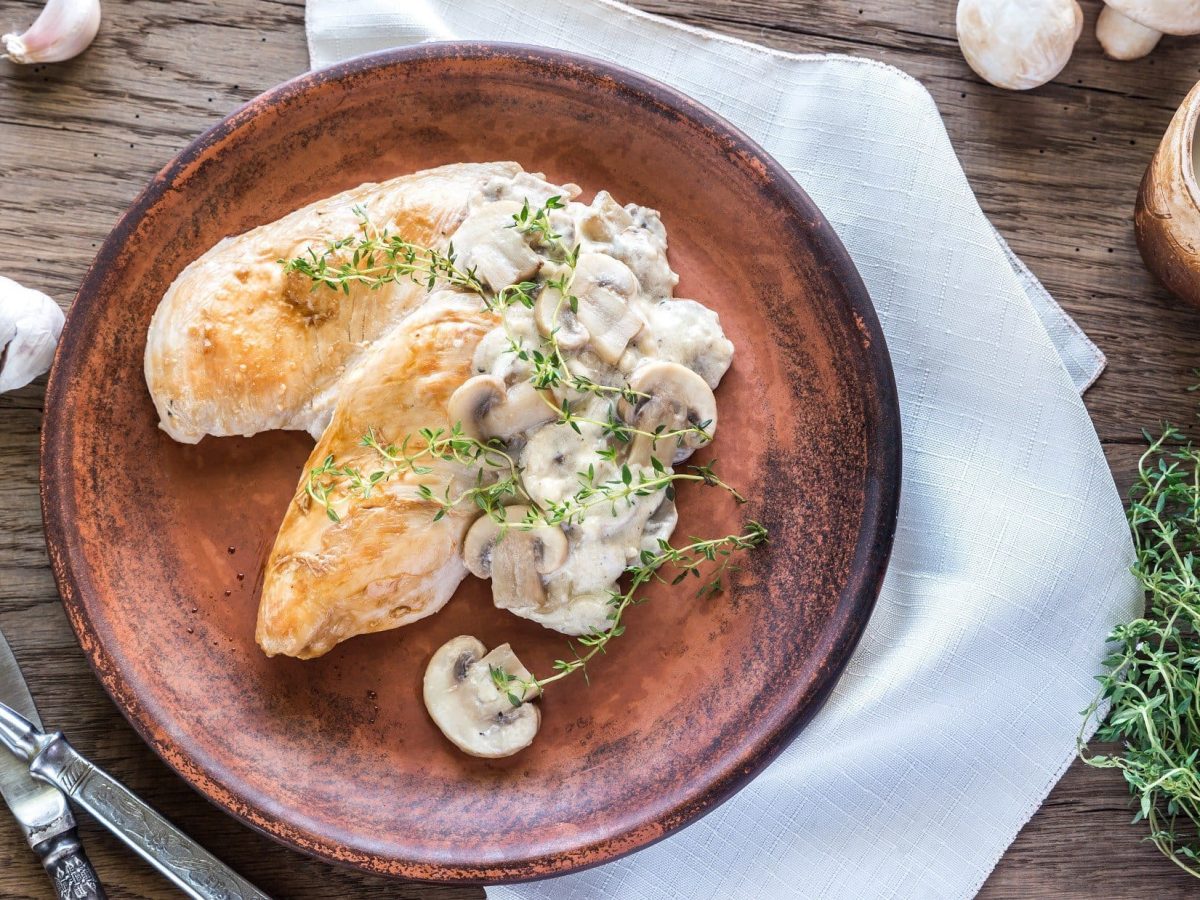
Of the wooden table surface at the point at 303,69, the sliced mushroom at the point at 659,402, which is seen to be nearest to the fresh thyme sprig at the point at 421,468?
the sliced mushroom at the point at 659,402

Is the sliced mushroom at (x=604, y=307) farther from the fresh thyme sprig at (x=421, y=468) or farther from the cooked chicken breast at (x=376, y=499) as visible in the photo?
the fresh thyme sprig at (x=421, y=468)

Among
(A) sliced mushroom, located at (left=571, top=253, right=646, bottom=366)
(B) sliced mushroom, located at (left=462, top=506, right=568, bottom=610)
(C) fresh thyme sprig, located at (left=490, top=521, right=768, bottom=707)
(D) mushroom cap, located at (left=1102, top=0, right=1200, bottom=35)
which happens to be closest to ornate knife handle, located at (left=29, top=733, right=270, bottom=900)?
(C) fresh thyme sprig, located at (left=490, top=521, right=768, bottom=707)

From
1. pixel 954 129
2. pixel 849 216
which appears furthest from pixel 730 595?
pixel 954 129

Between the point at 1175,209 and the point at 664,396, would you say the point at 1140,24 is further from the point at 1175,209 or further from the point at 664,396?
the point at 664,396

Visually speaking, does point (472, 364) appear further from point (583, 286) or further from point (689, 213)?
point (689, 213)

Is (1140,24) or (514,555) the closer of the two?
(514,555)

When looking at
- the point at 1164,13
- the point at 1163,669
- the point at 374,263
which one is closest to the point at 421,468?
the point at 374,263
